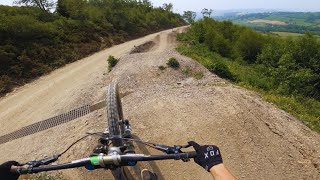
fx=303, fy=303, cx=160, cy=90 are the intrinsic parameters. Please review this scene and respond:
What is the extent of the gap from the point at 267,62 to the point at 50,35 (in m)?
24.9

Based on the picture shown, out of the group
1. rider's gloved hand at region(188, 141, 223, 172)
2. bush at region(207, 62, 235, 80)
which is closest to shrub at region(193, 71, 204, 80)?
bush at region(207, 62, 235, 80)

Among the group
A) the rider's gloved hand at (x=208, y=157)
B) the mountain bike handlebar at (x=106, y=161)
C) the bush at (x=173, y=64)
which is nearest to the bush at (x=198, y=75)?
the bush at (x=173, y=64)

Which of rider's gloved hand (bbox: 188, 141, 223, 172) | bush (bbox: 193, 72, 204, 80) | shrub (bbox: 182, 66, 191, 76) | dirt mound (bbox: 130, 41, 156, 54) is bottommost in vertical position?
bush (bbox: 193, 72, 204, 80)

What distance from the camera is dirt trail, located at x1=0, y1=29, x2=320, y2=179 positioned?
34.6ft

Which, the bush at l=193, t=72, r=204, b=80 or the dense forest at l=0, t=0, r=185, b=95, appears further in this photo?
the dense forest at l=0, t=0, r=185, b=95

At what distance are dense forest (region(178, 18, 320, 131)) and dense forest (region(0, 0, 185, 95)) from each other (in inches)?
429

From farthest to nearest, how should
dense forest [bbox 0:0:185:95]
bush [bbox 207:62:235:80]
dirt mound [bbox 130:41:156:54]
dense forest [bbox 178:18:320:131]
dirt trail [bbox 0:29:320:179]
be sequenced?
dirt mound [bbox 130:41:156:54] < dense forest [bbox 0:0:185:95] < bush [bbox 207:62:235:80] < dense forest [bbox 178:18:320:131] < dirt trail [bbox 0:29:320:179]

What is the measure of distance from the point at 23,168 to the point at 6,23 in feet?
85.7

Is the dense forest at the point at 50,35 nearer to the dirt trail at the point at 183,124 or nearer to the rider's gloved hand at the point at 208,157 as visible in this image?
the dirt trail at the point at 183,124

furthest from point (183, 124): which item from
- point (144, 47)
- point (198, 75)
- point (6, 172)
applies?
point (144, 47)

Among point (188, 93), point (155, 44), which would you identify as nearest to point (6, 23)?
point (155, 44)

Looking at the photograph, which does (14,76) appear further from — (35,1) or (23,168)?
(35,1)

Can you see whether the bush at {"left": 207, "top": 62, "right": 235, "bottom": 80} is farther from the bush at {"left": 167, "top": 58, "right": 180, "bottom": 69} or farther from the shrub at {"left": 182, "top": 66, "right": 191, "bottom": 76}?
the bush at {"left": 167, "top": 58, "right": 180, "bottom": 69}

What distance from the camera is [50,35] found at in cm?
3050
